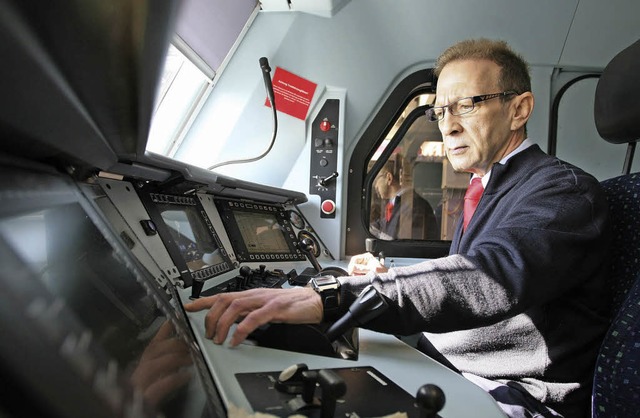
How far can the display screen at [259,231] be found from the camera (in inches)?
68.6

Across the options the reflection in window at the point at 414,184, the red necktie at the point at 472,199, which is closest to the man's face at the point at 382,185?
the reflection in window at the point at 414,184

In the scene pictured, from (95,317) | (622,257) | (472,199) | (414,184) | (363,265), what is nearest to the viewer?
(95,317)

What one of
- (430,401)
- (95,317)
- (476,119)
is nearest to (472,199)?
(476,119)

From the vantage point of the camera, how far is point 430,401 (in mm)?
459

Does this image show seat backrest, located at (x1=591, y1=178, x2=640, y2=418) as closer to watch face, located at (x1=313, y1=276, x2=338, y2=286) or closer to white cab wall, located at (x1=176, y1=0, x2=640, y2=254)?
watch face, located at (x1=313, y1=276, x2=338, y2=286)

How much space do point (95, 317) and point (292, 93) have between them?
2.32 metres

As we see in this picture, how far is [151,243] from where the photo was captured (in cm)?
110

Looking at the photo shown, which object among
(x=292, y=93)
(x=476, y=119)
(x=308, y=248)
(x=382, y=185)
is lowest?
(x=308, y=248)

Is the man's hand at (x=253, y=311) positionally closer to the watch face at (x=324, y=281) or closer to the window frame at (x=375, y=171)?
the watch face at (x=324, y=281)

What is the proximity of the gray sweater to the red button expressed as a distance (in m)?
1.50

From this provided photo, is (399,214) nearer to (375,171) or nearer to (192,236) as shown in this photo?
(375,171)

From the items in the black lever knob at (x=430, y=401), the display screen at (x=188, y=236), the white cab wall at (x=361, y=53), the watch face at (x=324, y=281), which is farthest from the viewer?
the white cab wall at (x=361, y=53)

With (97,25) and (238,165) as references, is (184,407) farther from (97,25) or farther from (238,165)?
(238,165)

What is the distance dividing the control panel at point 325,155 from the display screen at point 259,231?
327mm
